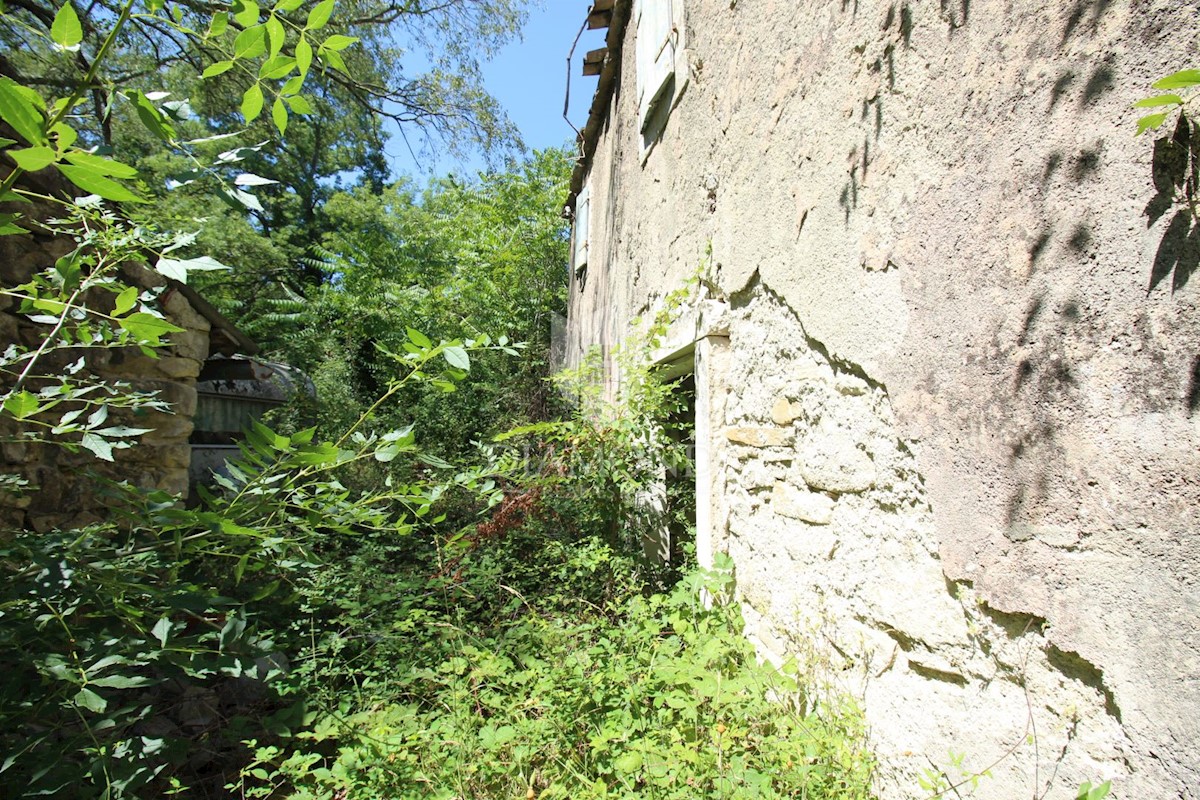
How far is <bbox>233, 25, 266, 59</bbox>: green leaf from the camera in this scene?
1140 millimetres

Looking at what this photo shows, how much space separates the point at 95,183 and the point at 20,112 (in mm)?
119

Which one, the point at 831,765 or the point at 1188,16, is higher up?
the point at 1188,16

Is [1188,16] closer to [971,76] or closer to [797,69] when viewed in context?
[971,76]

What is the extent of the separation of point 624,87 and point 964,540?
192 inches

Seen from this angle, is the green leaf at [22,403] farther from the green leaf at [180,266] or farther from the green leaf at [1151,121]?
the green leaf at [1151,121]

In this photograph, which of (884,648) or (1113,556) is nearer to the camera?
(1113,556)

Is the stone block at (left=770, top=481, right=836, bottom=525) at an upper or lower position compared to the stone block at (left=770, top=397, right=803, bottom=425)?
lower

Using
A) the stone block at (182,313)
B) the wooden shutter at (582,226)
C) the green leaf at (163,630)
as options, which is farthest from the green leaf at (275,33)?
the wooden shutter at (582,226)

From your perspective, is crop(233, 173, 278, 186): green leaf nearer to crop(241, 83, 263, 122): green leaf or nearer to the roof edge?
crop(241, 83, 263, 122): green leaf

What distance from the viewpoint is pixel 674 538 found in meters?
4.19

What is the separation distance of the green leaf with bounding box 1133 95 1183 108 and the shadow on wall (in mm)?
35

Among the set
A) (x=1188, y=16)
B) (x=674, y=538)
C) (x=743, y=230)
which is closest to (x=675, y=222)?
(x=743, y=230)

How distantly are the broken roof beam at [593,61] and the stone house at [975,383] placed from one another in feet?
12.4

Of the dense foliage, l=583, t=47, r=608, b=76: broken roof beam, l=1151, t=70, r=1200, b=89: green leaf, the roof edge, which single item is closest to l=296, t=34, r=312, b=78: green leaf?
the dense foliage
